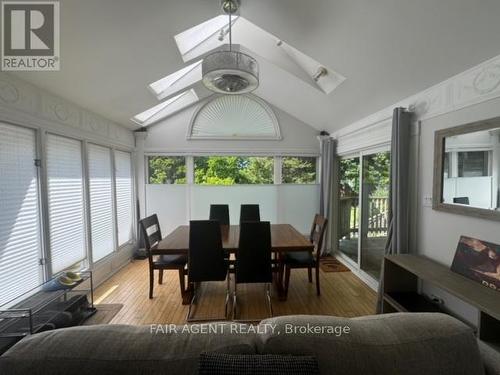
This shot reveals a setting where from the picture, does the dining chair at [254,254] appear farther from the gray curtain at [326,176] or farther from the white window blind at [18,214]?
the gray curtain at [326,176]

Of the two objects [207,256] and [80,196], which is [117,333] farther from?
[80,196]

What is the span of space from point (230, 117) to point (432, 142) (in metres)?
3.22

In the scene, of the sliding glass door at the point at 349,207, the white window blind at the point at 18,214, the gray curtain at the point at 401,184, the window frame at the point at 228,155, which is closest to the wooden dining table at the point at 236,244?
the gray curtain at the point at 401,184

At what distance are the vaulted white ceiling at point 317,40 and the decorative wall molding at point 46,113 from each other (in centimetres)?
10

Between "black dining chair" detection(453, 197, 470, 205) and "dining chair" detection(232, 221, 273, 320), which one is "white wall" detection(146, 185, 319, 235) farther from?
"black dining chair" detection(453, 197, 470, 205)

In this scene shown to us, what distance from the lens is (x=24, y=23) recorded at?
5.87 feet

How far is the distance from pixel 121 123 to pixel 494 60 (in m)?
4.44

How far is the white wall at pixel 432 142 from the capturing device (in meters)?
1.68

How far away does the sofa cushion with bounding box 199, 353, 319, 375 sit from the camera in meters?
0.80

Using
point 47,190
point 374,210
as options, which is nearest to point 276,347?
point 47,190

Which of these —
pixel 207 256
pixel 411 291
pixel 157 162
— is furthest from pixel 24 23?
pixel 411 291

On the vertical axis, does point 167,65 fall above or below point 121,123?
above

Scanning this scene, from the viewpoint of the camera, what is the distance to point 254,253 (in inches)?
96.9

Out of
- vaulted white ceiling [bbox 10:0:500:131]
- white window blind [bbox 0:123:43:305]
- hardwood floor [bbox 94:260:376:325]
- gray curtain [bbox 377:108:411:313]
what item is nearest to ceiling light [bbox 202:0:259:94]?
vaulted white ceiling [bbox 10:0:500:131]
